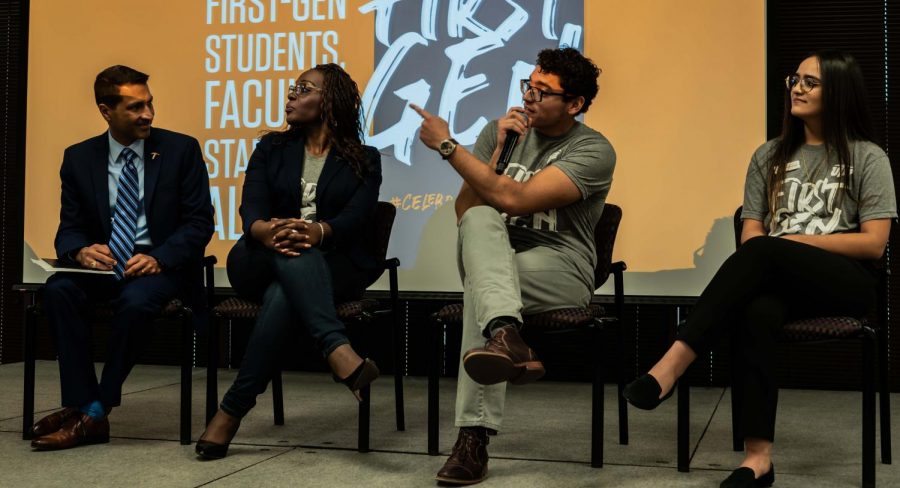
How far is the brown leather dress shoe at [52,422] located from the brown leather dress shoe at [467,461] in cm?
109

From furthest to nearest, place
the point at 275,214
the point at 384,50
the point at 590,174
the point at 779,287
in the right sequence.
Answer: the point at 384,50 → the point at 275,214 → the point at 590,174 → the point at 779,287

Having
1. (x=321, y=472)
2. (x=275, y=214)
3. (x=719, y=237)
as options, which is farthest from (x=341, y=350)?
(x=719, y=237)

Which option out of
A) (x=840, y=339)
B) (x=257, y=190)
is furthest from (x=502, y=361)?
(x=257, y=190)

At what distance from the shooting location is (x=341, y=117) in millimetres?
2805

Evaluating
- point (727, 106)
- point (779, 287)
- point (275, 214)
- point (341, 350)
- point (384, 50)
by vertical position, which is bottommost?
point (341, 350)

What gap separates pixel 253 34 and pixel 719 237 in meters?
2.11

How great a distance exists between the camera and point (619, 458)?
2.43m

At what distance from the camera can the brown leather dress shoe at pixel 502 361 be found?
6.44ft

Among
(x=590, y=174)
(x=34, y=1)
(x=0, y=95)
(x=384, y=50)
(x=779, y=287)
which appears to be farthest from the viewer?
(x=0, y=95)

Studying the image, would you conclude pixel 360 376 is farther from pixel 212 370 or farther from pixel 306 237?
pixel 212 370

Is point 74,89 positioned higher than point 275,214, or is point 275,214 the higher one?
point 74,89

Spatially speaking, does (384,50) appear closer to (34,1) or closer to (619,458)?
(34,1)

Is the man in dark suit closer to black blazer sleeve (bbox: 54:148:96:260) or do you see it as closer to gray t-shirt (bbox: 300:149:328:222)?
black blazer sleeve (bbox: 54:148:96:260)

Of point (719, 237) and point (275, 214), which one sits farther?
point (719, 237)
